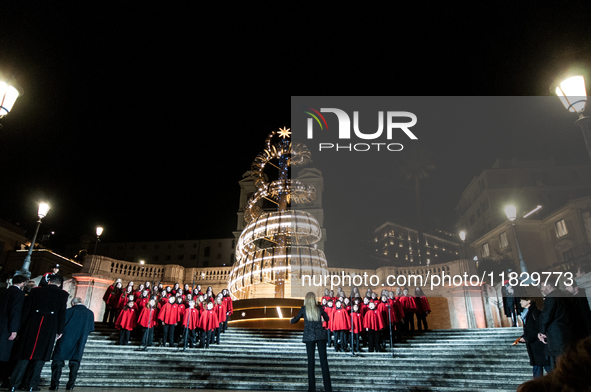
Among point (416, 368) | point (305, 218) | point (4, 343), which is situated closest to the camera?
point (4, 343)

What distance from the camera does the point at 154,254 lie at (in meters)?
58.9

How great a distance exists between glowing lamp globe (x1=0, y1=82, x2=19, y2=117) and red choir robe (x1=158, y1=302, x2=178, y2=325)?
634 centimetres

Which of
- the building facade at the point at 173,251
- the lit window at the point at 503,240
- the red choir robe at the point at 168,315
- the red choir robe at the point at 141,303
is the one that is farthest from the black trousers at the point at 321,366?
the building facade at the point at 173,251

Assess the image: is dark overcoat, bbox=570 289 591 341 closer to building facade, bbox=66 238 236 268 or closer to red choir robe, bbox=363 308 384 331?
red choir robe, bbox=363 308 384 331

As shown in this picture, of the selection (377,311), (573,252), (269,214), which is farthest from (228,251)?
(377,311)

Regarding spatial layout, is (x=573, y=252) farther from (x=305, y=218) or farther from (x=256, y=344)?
(x=256, y=344)

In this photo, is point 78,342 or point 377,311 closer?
point 78,342

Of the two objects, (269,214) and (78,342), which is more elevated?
(269,214)

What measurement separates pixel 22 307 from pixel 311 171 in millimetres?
35340

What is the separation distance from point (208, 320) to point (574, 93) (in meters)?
10.2

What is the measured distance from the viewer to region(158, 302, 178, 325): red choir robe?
34.2 feet

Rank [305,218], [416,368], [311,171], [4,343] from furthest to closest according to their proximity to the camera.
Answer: [311,171], [305,218], [416,368], [4,343]

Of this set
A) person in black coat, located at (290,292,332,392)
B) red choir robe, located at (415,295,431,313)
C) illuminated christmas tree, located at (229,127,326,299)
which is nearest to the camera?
person in black coat, located at (290,292,332,392)

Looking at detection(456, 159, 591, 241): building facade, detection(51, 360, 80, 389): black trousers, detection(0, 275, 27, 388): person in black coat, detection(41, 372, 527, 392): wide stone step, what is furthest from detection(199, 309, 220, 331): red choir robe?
detection(456, 159, 591, 241): building facade
